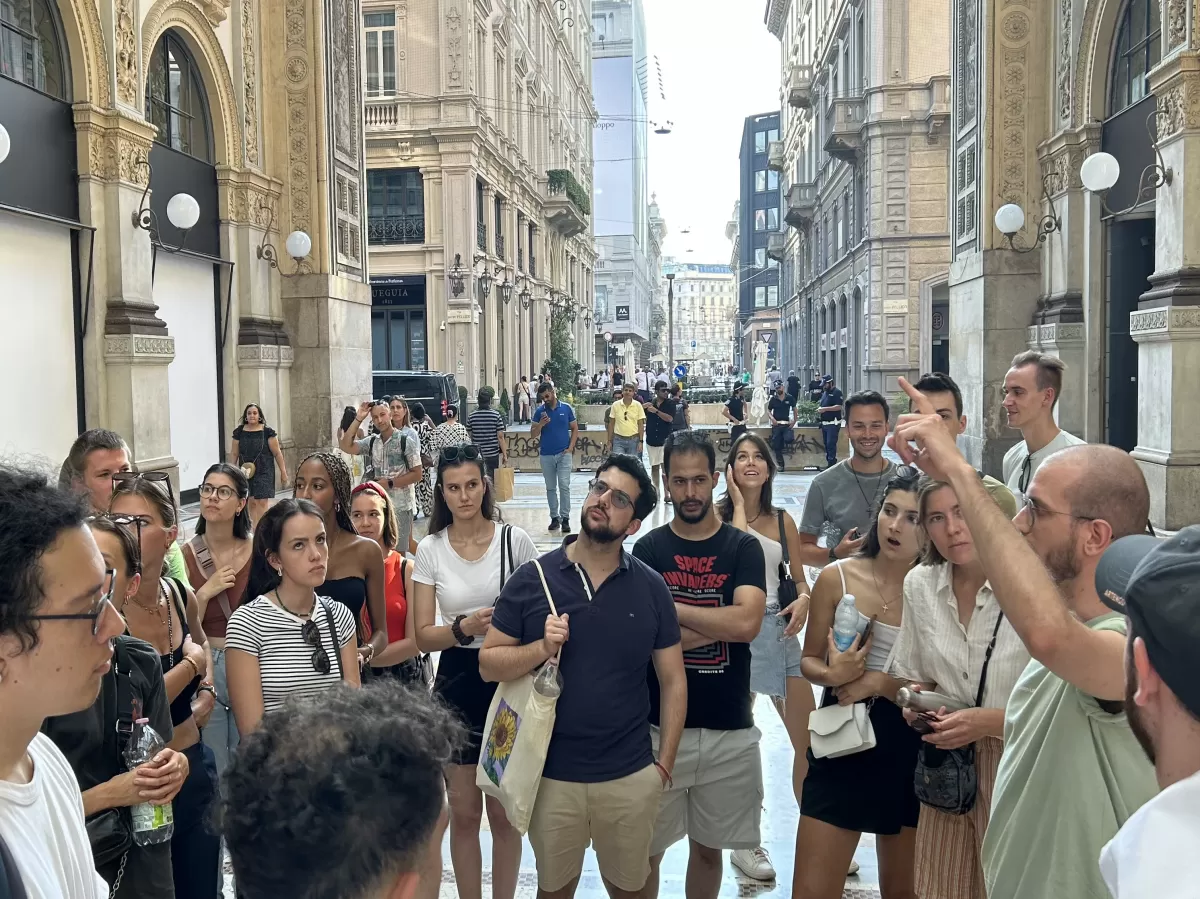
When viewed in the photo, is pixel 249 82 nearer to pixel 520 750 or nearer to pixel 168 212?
pixel 168 212

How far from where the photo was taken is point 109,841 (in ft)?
8.45

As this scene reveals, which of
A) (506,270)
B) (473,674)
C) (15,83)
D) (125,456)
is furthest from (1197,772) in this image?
(506,270)

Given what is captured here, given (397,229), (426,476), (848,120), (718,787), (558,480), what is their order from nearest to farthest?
(718,787), (426,476), (558,480), (397,229), (848,120)

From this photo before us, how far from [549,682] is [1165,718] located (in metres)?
2.24

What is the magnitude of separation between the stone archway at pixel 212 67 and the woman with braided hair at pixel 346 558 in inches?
389

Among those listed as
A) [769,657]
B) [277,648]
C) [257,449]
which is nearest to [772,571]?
[769,657]

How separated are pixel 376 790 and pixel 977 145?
15.4m

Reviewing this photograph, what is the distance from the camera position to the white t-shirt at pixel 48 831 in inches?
67.9

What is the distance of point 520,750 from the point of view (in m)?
3.46

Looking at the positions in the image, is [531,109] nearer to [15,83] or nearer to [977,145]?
[977,145]

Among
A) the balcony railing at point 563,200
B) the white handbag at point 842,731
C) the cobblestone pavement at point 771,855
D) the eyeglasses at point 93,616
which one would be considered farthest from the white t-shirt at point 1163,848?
the balcony railing at point 563,200

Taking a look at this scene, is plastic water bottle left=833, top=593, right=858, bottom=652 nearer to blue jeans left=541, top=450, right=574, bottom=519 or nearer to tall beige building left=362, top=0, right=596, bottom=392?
blue jeans left=541, top=450, right=574, bottom=519

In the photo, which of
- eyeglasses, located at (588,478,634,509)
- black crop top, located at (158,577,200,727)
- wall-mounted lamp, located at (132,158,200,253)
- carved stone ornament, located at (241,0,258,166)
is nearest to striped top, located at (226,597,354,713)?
black crop top, located at (158,577,200,727)

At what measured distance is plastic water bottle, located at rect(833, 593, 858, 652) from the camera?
354 centimetres
